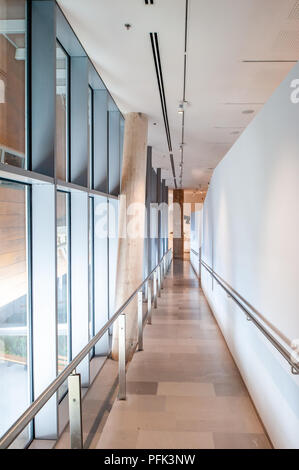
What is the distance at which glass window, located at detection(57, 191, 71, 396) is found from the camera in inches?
191

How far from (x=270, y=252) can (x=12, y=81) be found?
8.94 ft

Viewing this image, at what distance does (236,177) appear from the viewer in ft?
16.1

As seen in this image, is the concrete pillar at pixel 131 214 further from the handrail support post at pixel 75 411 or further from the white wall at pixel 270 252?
the handrail support post at pixel 75 411

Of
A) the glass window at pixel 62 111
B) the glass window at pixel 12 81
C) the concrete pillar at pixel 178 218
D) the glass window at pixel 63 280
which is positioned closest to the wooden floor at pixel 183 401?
the glass window at pixel 63 280

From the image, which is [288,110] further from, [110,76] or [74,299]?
[74,299]

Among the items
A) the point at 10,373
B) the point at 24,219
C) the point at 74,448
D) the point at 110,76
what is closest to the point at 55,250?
the point at 24,219

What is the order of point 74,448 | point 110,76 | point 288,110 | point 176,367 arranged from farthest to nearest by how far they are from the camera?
point 110,76 < point 176,367 < point 288,110 < point 74,448

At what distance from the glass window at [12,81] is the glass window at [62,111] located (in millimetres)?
1067

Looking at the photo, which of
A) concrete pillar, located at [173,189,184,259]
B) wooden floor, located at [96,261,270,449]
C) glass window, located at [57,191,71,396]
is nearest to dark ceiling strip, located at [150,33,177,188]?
glass window, located at [57,191,71,396]

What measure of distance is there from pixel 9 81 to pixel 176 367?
3621 mm

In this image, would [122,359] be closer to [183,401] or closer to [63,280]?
[183,401]

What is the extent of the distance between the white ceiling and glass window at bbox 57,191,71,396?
6.36 feet

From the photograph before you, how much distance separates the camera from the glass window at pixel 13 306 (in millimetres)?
3229

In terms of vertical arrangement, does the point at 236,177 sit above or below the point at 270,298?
above
